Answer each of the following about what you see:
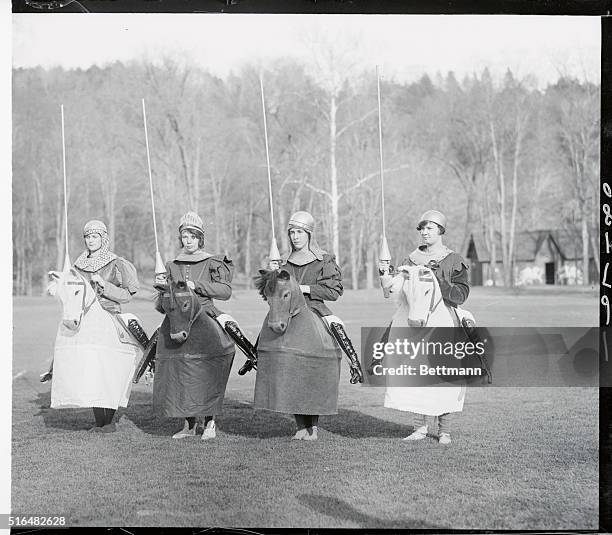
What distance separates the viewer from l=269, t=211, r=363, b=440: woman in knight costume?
209 inches

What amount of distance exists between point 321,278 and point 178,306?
2.97 feet

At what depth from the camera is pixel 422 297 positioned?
5254mm

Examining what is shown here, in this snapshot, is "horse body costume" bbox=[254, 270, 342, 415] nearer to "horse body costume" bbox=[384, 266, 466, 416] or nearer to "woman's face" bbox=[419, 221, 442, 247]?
"horse body costume" bbox=[384, 266, 466, 416]

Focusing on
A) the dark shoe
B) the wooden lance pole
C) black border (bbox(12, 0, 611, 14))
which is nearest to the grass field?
the dark shoe

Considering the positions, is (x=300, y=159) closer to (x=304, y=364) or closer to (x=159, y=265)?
(x=159, y=265)

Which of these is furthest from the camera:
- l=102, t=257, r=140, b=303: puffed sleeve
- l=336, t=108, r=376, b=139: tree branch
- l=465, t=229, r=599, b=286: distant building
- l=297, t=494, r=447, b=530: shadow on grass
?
l=336, t=108, r=376, b=139: tree branch

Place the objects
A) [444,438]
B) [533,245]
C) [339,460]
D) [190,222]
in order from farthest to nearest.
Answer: [533,245] < [190,222] < [444,438] < [339,460]

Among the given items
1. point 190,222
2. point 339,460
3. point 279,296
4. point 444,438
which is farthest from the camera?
point 190,222

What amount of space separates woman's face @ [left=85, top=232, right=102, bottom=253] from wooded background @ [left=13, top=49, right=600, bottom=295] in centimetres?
14

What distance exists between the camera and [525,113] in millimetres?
5660

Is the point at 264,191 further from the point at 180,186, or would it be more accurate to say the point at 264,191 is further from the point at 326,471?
the point at 326,471

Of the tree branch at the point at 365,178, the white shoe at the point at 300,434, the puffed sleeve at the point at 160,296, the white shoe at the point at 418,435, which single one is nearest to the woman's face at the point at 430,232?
the tree branch at the point at 365,178

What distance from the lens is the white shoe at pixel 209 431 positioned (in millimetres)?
5426

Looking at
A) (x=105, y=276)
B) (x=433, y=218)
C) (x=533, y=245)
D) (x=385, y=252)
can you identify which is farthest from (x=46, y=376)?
(x=533, y=245)
